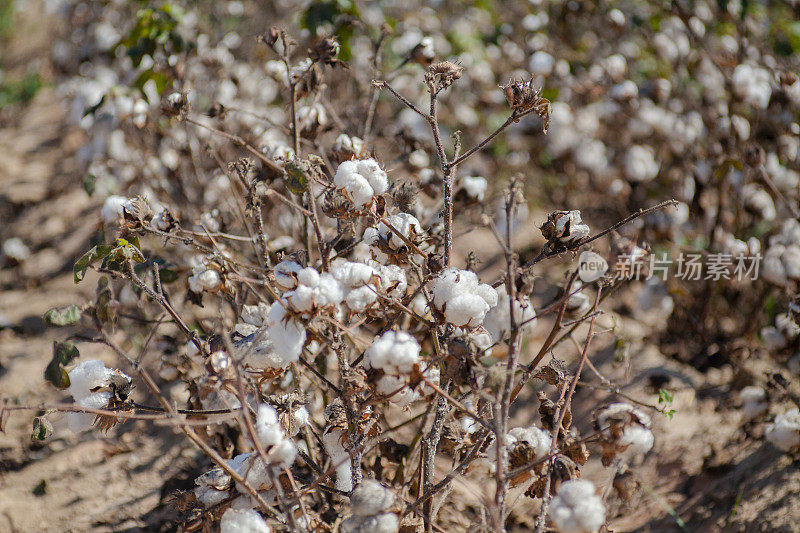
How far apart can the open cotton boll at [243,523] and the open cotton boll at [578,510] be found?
22.1 inches

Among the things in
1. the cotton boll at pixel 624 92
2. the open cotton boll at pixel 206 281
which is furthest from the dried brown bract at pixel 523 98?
the cotton boll at pixel 624 92

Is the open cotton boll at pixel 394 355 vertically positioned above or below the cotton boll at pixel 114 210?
below

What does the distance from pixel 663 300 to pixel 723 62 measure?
1.21 meters

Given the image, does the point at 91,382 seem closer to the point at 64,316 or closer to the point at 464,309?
the point at 64,316

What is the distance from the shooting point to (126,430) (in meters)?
2.22

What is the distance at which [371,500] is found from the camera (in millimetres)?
1201

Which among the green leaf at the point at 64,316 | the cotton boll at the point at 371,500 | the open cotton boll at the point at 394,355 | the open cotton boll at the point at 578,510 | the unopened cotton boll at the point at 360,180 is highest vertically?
the unopened cotton boll at the point at 360,180

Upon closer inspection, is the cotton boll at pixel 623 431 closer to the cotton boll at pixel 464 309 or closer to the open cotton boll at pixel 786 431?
the cotton boll at pixel 464 309

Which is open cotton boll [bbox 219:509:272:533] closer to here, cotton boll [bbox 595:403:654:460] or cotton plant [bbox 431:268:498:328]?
cotton plant [bbox 431:268:498:328]

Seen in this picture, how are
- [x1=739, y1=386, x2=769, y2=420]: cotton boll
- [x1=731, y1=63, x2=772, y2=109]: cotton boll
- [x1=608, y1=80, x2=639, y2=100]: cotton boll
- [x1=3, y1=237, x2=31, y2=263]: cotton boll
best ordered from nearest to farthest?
[x1=739, y1=386, x2=769, y2=420]: cotton boll
[x1=731, y1=63, x2=772, y2=109]: cotton boll
[x1=608, y1=80, x2=639, y2=100]: cotton boll
[x1=3, y1=237, x2=31, y2=263]: cotton boll

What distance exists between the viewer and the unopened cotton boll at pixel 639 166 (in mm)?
3086

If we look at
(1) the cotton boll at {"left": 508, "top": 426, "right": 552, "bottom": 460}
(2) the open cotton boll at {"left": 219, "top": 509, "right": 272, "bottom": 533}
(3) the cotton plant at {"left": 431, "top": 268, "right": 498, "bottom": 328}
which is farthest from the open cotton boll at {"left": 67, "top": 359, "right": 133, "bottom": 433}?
(1) the cotton boll at {"left": 508, "top": 426, "right": 552, "bottom": 460}

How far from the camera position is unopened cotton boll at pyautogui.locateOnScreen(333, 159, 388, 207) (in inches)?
51.1

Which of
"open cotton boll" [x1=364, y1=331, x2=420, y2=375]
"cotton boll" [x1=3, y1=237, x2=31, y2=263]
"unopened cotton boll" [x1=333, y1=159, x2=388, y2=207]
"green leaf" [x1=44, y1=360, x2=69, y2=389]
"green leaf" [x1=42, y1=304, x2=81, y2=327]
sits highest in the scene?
"unopened cotton boll" [x1=333, y1=159, x2=388, y2=207]
